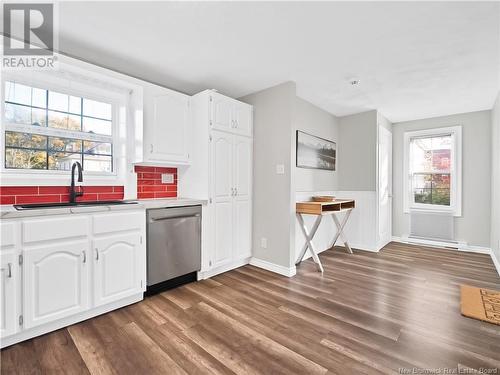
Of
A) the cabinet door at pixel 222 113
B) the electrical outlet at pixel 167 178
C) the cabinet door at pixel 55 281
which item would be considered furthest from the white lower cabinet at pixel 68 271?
the cabinet door at pixel 222 113

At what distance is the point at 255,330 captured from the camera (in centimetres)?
188

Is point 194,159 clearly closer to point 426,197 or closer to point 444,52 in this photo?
point 444,52

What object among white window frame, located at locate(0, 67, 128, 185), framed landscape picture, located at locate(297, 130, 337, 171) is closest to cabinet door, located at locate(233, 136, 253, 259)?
framed landscape picture, located at locate(297, 130, 337, 171)

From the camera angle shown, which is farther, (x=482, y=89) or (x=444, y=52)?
(x=482, y=89)

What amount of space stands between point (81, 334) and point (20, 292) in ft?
1.69

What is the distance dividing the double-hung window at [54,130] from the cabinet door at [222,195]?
3.85ft

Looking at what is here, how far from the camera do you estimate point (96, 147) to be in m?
2.61

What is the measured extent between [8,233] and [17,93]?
1.30 m

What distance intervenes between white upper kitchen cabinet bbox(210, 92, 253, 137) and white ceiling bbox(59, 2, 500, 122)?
0.24 metres

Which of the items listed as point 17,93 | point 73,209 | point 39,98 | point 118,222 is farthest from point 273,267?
point 17,93

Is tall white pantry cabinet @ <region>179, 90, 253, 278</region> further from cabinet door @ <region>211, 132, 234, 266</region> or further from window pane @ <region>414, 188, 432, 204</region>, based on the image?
window pane @ <region>414, 188, 432, 204</region>

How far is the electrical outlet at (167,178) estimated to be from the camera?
3064 mm

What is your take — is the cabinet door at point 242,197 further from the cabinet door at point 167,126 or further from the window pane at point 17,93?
the window pane at point 17,93

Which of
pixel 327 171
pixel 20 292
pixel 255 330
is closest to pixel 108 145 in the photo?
pixel 20 292
